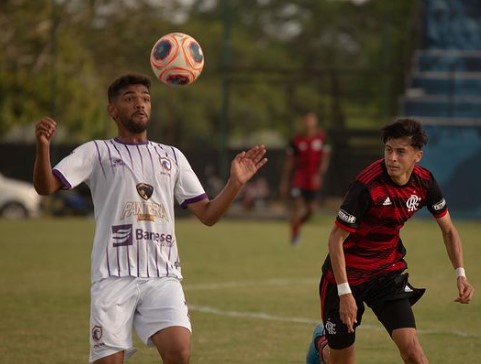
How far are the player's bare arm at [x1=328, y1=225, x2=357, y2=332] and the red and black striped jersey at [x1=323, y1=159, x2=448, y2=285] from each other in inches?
2.8

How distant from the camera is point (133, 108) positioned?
22.4ft

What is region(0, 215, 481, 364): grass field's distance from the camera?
9.62 metres

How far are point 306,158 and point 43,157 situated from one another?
15.6m

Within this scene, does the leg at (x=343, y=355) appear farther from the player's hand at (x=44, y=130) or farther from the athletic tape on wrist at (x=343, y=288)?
the player's hand at (x=44, y=130)

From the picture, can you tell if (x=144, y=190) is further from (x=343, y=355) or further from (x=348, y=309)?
(x=343, y=355)

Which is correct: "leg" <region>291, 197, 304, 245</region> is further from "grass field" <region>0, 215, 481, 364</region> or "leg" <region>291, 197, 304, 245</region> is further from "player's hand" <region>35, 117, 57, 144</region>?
"player's hand" <region>35, 117, 57, 144</region>

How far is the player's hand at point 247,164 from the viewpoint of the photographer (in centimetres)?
669

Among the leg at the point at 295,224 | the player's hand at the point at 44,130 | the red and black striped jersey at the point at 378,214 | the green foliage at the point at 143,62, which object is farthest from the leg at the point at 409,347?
the green foliage at the point at 143,62

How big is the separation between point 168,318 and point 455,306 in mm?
6681

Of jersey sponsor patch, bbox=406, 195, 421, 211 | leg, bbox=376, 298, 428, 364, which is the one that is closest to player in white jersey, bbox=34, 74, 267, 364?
jersey sponsor patch, bbox=406, 195, 421, 211

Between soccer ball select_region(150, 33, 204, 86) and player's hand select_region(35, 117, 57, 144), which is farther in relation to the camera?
soccer ball select_region(150, 33, 204, 86)

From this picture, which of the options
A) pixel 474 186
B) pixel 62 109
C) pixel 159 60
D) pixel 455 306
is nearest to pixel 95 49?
pixel 62 109

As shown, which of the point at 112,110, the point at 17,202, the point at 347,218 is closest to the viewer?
the point at 112,110

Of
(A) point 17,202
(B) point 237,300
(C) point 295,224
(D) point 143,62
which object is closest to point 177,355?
(B) point 237,300
